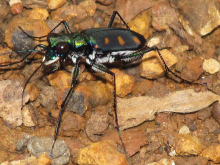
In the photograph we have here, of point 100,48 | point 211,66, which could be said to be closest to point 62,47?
point 100,48

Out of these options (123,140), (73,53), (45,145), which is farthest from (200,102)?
(45,145)

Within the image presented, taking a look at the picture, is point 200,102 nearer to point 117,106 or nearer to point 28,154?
point 117,106

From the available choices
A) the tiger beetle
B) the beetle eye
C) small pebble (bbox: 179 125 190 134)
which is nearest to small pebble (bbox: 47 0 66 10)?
the tiger beetle

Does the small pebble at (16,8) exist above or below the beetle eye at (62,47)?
above

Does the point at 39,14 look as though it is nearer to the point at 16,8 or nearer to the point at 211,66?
the point at 16,8

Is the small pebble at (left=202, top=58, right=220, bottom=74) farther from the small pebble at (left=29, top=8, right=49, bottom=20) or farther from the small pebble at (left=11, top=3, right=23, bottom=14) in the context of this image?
the small pebble at (left=11, top=3, right=23, bottom=14)

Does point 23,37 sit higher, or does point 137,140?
point 23,37

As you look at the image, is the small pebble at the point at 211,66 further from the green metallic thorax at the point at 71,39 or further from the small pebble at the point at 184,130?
the green metallic thorax at the point at 71,39

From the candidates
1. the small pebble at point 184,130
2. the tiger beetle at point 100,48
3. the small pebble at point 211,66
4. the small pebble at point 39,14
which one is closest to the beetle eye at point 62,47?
the tiger beetle at point 100,48
